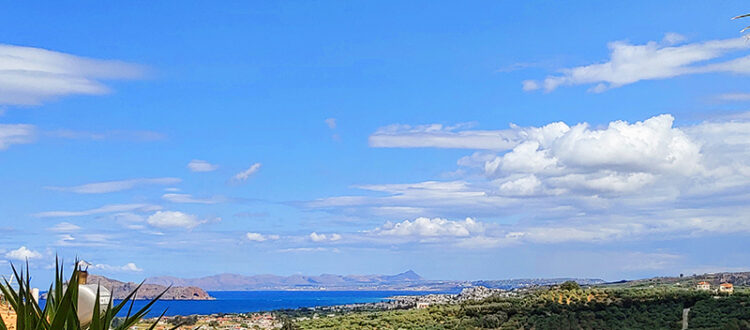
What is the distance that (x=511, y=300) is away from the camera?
35625mm

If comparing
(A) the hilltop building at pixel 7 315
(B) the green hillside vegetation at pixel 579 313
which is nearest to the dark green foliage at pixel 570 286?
(B) the green hillside vegetation at pixel 579 313

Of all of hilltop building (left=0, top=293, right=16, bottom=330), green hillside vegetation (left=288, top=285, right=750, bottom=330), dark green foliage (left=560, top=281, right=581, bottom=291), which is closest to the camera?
hilltop building (left=0, top=293, right=16, bottom=330)

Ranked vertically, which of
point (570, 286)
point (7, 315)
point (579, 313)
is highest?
point (570, 286)

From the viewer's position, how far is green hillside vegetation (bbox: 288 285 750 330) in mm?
27656

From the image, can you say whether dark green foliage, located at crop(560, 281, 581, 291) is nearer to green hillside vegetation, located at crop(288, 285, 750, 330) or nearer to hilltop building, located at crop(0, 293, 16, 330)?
green hillside vegetation, located at crop(288, 285, 750, 330)

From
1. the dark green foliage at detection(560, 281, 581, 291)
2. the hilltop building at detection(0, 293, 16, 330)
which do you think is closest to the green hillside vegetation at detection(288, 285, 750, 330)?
the dark green foliage at detection(560, 281, 581, 291)

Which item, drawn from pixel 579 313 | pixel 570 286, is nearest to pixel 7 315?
pixel 579 313

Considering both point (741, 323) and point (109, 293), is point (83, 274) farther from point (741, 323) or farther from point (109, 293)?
point (741, 323)

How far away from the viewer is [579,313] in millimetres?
30078

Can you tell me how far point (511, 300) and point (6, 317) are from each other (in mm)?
30527

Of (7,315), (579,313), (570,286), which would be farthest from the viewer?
(570,286)

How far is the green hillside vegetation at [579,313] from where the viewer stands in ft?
90.7

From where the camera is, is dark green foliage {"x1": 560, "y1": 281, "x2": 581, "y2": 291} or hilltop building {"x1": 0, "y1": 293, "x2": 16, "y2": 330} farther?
dark green foliage {"x1": 560, "y1": 281, "x2": 581, "y2": 291}

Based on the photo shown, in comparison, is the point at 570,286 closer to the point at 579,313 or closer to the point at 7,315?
the point at 579,313
